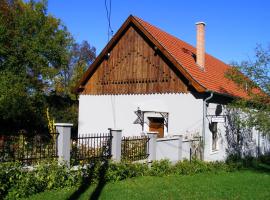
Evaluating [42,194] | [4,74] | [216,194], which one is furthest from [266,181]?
[4,74]

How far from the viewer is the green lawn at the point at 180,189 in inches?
390

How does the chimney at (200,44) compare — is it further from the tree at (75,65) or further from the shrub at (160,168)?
the tree at (75,65)

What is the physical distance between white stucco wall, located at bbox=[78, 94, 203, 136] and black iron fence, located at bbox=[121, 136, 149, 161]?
383 cm

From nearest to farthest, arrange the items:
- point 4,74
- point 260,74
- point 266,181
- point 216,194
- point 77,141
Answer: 1. point 216,194
2. point 77,141
3. point 266,181
4. point 260,74
5. point 4,74

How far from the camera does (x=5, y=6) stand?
2673cm

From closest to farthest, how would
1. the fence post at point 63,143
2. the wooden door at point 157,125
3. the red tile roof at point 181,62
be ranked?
the fence post at point 63,143, the red tile roof at point 181,62, the wooden door at point 157,125

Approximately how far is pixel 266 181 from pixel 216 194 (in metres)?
3.67

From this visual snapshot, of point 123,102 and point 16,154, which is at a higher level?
point 123,102

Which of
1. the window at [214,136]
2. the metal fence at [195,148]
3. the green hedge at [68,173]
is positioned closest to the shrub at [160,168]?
the green hedge at [68,173]

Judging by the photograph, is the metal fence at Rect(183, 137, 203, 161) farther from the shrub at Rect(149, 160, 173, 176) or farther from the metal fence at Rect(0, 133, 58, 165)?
the metal fence at Rect(0, 133, 58, 165)

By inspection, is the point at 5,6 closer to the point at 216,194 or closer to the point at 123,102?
the point at 123,102

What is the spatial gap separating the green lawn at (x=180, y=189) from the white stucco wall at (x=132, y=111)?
13.7ft

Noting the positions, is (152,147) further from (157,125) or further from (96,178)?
(157,125)

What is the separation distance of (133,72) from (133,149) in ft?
20.7
